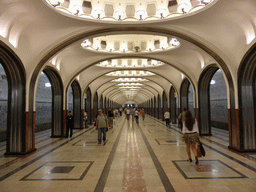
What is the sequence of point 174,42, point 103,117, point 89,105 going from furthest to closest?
1. point 89,105
2. point 174,42
3. point 103,117

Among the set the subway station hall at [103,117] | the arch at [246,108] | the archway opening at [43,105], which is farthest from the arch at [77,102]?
the arch at [246,108]

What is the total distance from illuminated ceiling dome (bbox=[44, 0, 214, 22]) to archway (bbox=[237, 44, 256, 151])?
267 centimetres

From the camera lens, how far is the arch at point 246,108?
6.48 m

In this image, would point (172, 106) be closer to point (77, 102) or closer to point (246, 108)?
point (77, 102)

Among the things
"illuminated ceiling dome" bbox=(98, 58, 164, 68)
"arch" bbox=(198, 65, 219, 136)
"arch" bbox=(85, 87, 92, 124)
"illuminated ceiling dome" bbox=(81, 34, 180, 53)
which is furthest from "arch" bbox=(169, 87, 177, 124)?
"illuminated ceiling dome" bbox=(81, 34, 180, 53)

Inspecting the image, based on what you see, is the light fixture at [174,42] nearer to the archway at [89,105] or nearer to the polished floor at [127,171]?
the polished floor at [127,171]

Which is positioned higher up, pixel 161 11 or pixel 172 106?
pixel 161 11

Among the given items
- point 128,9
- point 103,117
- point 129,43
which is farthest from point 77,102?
point 128,9

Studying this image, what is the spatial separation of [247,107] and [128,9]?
4.97 metres

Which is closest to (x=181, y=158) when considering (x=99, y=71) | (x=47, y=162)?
(x=47, y=162)

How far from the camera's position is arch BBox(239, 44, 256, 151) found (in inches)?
255

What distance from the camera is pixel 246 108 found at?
657cm

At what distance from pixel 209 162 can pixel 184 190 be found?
2.06 meters

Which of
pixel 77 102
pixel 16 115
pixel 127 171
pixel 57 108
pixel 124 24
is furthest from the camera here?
pixel 77 102
